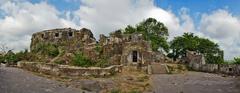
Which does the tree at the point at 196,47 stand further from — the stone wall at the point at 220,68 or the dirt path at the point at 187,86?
the dirt path at the point at 187,86

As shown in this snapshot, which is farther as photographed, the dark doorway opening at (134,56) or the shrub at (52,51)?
the shrub at (52,51)

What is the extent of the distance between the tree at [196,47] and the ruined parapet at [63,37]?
2010 centimetres

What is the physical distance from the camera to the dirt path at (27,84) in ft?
76.9

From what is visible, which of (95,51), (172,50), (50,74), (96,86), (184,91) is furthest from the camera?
(172,50)

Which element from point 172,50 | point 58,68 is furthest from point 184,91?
point 172,50

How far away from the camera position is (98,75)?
31797 mm

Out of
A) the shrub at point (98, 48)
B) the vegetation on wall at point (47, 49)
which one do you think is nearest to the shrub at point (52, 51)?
the vegetation on wall at point (47, 49)

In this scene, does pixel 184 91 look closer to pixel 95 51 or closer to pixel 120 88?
pixel 120 88

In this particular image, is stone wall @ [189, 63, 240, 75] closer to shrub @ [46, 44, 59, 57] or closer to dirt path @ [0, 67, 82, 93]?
shrub @ [46, 44, 59, 57]

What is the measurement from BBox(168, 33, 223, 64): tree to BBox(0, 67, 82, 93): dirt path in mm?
41377

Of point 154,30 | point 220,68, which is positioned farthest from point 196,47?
point 220,68

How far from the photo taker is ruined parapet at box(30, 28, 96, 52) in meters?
51.9

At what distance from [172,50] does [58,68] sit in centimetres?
3982

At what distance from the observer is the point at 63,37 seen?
5378 cm
